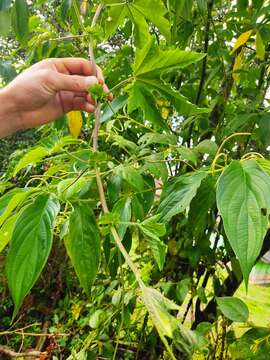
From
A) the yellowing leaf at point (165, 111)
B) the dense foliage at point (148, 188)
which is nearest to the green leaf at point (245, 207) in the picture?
the dense foliage at point (148, 188)

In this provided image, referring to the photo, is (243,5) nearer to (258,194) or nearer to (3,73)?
(3,73)

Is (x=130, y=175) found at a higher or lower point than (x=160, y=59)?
lower

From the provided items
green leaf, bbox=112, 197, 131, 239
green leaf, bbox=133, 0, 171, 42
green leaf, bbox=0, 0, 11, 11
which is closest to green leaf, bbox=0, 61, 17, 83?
green leaf, bbox=0, 0, 11, 11

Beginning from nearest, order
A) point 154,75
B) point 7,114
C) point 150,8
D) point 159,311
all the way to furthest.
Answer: point 159,311
point 154,75
point 150,8
point 7,114

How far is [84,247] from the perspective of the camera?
0.41 metres

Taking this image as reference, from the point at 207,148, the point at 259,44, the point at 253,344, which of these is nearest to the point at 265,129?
the point at 207,148

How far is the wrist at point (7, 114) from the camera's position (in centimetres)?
83

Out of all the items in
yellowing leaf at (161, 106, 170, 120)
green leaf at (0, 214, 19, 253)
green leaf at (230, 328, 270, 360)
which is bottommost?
green leaf at (230, 328, 270, 360)

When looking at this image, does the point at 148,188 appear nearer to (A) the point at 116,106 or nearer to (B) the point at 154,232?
(A) the point at 116,106

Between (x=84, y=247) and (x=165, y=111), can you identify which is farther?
(x=165, y=111)

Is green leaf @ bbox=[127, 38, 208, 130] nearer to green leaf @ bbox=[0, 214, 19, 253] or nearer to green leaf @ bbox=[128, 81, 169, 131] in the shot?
green leaf @ bbox=[128, 81, 169, 131]

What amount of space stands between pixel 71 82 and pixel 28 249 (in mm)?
386

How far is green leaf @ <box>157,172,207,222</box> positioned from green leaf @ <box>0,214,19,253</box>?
0.17 m

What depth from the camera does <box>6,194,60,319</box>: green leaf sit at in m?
0.35
